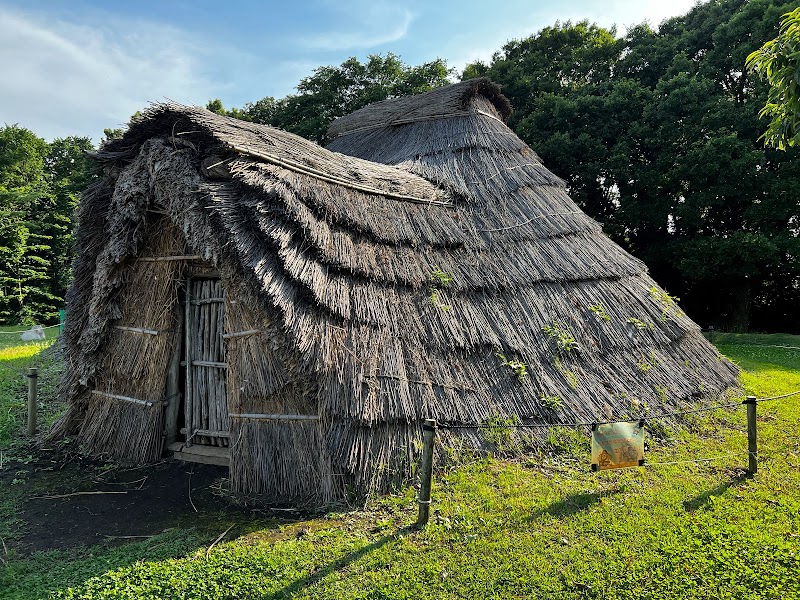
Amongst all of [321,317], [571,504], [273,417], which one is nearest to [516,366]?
[571,504]

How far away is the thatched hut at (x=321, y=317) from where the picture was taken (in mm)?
5348

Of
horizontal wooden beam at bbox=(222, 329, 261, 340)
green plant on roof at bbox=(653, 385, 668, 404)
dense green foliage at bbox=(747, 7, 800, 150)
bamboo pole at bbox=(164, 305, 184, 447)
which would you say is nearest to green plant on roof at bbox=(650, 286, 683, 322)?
green plant on roof at bbox=(653, 385, 668, 404)

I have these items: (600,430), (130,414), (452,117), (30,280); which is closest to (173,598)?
(130,414)

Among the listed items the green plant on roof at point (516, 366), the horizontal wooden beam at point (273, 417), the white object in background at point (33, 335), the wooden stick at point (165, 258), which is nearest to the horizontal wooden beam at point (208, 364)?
the horizontal wooden beam at point (273, 417)

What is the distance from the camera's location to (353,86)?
988 inches

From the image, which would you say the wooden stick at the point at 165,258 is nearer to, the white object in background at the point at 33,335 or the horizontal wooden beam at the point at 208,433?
the horizontal wooden beam at the point at 208,433

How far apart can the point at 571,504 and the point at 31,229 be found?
32.5 m

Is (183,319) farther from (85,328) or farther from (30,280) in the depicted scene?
(30,280)

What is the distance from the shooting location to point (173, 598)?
3650mm

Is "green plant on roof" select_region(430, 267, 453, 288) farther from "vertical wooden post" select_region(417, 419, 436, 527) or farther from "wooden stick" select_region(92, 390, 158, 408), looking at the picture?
"wooden stick" select_region(92, 390, 158, 408)

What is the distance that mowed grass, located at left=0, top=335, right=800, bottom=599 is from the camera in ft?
12.3

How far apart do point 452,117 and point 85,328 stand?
329 inches

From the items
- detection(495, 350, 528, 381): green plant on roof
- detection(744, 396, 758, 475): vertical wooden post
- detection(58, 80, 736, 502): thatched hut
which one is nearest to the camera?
detection(58, 80, 736, 502): thatched hut

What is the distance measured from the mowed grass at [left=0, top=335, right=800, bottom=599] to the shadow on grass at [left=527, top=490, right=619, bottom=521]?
0.8 inches
